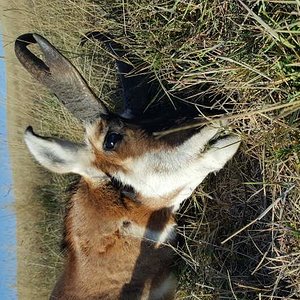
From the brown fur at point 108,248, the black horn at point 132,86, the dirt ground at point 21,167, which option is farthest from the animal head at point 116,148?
the dirt ground at point 21,167

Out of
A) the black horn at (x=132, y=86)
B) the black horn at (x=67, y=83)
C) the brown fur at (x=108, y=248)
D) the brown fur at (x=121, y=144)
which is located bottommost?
the brown fur at (x=108, y=248)

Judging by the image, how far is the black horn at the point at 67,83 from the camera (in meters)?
3.91

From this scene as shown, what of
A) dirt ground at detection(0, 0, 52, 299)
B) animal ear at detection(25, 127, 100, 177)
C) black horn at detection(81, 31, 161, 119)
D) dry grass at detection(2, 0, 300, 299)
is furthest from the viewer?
dirt ground at detection(0, 0, 52, 299)

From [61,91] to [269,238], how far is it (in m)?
1.51

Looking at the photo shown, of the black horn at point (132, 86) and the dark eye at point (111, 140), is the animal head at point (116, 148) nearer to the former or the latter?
the dark eye at point (111, 140)

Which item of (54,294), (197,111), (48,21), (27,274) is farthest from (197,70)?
(27,274)

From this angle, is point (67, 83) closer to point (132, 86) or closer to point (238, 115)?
point (132, 86)

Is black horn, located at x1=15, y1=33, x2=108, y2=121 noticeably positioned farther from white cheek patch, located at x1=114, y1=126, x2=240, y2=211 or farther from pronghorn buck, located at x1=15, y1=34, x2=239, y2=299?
white cheek patch, located at x1=114, y1=126, x2=240, y2=211

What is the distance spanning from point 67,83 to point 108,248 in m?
1.07

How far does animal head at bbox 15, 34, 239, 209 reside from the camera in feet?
12.8

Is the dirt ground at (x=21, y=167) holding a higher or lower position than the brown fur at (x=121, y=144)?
lower

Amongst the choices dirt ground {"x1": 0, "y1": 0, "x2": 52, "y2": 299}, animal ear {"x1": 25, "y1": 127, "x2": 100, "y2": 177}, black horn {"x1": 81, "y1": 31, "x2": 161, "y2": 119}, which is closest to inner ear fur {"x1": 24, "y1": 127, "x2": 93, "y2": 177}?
animal ear {"x1": 25, "y1": 127, "x2": 100, "y2": 177}

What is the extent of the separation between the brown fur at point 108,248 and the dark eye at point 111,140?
26 cm

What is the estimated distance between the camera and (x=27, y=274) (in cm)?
698
